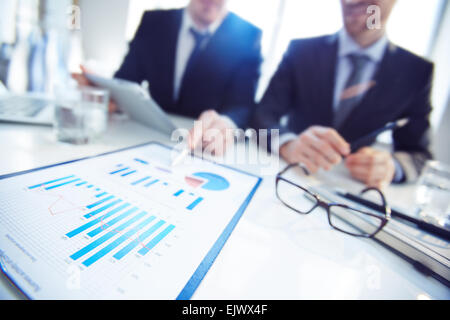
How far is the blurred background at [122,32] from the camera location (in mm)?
875

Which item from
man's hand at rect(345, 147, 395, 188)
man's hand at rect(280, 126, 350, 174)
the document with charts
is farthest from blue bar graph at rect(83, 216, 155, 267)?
man's hand at rect(345, 147, 395, 188)

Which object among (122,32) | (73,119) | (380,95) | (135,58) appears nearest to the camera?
(73,119)

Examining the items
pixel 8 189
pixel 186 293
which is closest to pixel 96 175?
pixel 8 189

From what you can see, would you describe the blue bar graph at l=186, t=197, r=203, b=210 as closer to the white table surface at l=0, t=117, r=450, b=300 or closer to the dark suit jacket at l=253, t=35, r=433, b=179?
the white table surface at l=0, t=117, r=450, b=300

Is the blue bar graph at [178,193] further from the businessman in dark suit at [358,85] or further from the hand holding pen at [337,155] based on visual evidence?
the businessman in dark suit at [358,85]

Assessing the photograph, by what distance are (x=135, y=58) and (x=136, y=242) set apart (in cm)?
112

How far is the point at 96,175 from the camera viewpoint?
0.28m

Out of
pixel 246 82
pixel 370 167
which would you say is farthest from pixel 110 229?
pixel 246 82

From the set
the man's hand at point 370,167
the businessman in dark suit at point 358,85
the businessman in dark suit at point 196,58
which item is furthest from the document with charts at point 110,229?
the businessman in dark suit at point 196,58

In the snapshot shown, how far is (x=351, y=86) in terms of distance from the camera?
80 cm

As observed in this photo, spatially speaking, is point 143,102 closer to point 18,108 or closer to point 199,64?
point 18,108

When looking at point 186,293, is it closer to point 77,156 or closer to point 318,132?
point 77,156

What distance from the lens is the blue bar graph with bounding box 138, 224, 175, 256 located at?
0.58ft

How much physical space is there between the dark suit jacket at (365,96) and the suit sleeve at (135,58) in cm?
67
